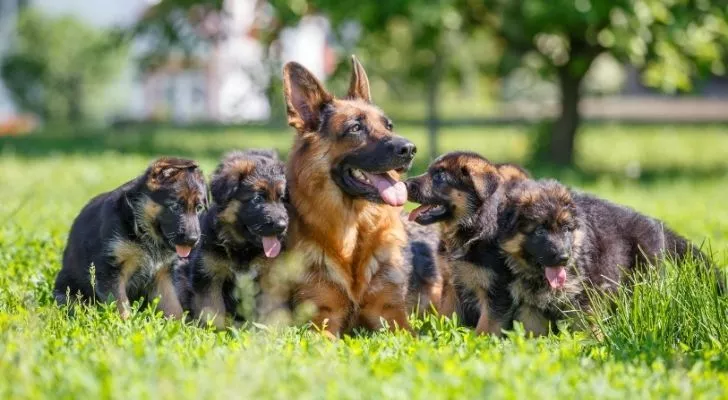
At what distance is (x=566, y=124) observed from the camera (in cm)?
2170

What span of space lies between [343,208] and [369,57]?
15651mm

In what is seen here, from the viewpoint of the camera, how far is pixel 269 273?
754 centimetres

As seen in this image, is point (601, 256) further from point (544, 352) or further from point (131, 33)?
point (131, 33)

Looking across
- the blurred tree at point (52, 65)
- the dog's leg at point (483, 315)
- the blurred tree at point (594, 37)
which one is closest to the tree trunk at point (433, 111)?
the blurred tree at point (594, 37)

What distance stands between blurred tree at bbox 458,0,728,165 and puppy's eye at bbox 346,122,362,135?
11.2 meters

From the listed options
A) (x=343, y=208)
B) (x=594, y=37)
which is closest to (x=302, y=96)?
(x=343, y=208)

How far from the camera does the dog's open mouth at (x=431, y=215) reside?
755 cm

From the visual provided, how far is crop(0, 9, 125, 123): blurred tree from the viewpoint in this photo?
28828 mm

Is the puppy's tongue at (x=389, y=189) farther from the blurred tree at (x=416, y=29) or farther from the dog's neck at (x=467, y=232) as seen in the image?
the blurred tree at (x=416, y=29)

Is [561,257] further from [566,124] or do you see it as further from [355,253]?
[566,124]

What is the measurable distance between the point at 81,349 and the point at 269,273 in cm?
202

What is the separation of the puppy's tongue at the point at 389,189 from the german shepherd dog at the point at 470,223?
121 millimetres

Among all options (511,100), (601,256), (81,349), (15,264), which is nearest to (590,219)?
(601,256)

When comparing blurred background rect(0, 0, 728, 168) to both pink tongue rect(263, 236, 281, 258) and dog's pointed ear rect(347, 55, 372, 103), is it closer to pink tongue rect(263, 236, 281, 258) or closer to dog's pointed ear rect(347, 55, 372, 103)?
dog's pointed ear rect(347, 55, 372, 103)
